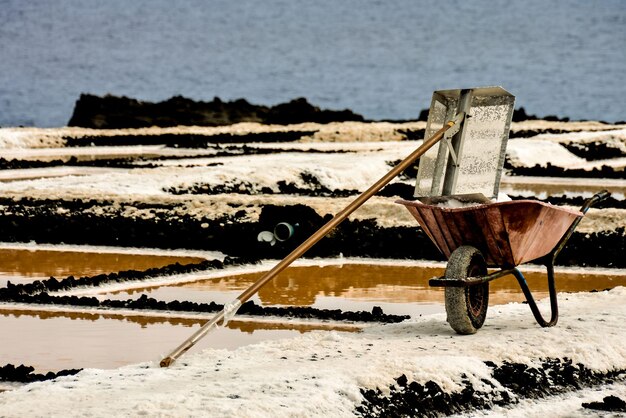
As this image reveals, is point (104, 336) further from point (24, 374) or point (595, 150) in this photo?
point (595, 150)

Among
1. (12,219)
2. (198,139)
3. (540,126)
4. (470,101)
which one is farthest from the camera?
(540,126)

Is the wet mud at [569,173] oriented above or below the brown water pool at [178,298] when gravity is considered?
above

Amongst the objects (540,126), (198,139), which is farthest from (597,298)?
(540,126)

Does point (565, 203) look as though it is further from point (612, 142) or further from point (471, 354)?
point (612, 142)

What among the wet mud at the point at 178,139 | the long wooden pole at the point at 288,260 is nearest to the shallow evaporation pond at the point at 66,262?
the long wooden pole at the point at 288,260

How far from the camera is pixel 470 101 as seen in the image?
22.0 ft

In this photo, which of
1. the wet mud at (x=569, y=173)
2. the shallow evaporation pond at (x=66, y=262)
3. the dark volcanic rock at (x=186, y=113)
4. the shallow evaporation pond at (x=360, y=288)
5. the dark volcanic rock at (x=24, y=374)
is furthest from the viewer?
the dark volcanic rock at (x=186, y=113)

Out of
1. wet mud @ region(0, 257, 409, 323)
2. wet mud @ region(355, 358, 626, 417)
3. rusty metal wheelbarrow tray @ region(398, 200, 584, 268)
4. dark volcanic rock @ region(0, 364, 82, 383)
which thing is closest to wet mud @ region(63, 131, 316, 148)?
wet mud @ region(0, 257, 409, 323)

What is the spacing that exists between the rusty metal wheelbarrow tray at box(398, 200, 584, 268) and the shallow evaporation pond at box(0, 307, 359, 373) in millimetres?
878

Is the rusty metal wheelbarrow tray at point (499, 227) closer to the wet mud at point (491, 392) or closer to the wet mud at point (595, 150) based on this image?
the wet mud at point (491, 392)

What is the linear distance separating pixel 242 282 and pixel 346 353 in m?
3.19

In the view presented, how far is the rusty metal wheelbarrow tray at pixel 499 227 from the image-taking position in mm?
6199

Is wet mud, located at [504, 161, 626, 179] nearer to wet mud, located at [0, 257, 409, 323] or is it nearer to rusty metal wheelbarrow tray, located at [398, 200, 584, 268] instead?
wet mud, located at [0, 257, 409, 323]

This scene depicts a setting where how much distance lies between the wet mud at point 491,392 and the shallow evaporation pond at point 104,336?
129 cm
